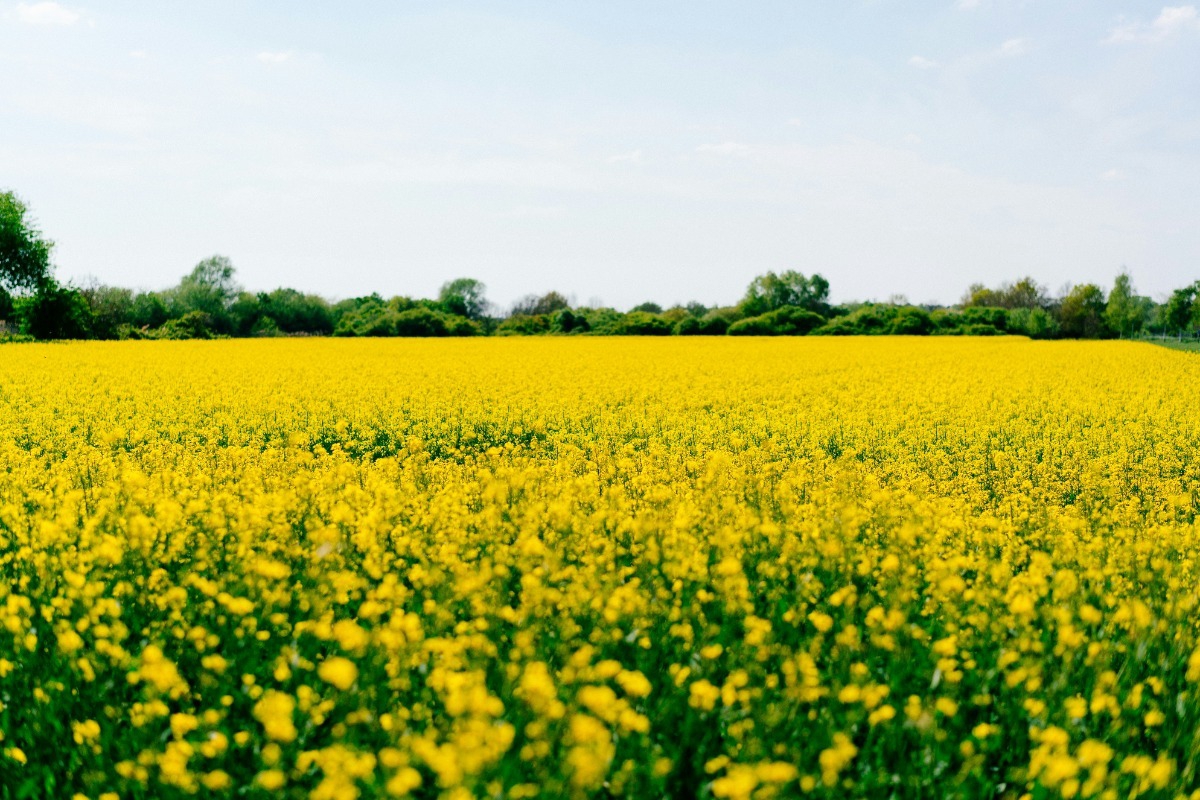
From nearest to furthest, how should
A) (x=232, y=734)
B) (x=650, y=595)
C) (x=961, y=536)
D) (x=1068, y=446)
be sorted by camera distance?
(x=232, y=734) → (x=650, y=595) → (x=961, y=536) → (x=1068, y=446)

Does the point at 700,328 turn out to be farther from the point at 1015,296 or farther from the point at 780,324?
the point at 1015,296

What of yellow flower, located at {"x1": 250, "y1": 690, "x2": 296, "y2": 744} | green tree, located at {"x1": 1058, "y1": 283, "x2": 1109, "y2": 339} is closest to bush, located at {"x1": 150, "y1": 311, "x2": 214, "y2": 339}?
yellow flower, located at {"x1": 250, "y1": 690, "x2": 296, "y2": 744}

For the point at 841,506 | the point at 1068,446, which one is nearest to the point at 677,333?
the point at 1068,446

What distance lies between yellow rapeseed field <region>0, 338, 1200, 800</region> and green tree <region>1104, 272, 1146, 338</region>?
88000 mm

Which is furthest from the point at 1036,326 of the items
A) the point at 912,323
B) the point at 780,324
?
the point at 780,324

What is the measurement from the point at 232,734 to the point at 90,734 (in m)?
0.59

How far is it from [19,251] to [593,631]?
6137 centimetres

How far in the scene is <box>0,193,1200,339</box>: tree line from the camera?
52.2 metres

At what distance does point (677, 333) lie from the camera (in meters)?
61.6

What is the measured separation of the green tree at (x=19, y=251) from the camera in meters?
51.7

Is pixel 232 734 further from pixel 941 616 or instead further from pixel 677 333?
pixel 677 333

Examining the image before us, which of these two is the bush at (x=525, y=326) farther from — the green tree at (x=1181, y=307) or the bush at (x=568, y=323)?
the green tree at (x=1181, y=307)

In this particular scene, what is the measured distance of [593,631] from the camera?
14.2 ft

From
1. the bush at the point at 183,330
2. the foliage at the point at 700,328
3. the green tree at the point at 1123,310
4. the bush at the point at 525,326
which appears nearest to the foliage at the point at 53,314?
the bush at the point at 183,330
